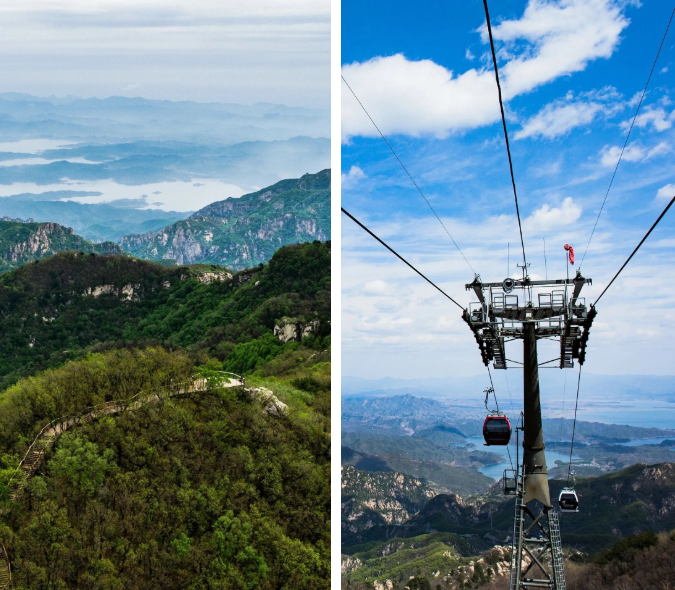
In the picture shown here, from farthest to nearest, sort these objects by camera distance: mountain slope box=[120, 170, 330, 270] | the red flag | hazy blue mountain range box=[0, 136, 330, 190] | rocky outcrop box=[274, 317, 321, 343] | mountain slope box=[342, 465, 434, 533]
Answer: mountain slope box=[342, 465, 434, 533] < mountain slope box=[120, 170, 330, 270] < hazy blue mountain range box=[0, 136, 330, 190] < rocky outcrop box=[274, 317, 321, 343] < the red flag

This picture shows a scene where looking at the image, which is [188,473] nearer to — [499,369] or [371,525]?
[499,369]

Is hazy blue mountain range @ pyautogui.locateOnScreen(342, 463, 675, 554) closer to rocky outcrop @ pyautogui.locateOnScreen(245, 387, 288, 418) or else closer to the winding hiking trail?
rocky outcrop @ pyautogui.locateOnScreen(245, 387, 288, 418)

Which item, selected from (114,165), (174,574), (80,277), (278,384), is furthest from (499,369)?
(114,165)

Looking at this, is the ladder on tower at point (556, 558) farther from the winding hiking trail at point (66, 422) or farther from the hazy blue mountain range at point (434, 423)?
the hazy blue mountain range at point (434, 423)

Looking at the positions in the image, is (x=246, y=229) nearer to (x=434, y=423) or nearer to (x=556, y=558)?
(x=556, y=558)

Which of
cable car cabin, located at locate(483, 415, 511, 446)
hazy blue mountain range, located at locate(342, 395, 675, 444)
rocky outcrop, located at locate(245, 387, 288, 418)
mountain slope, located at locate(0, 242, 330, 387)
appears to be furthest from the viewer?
hazy blue mountain range, located at locate(342, 395, 675, 444)

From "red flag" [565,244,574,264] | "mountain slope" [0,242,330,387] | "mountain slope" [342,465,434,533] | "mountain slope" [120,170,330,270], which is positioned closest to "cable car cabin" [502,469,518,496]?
"red flag" [565,244,574,264]
